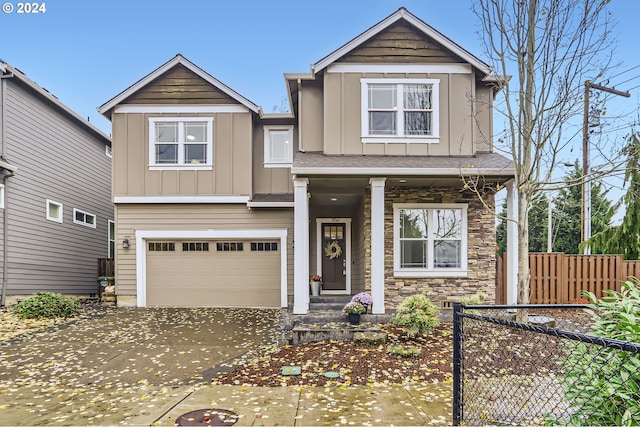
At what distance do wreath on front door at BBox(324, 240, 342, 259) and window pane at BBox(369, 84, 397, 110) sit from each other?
4637 millimetres

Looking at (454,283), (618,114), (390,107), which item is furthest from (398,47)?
(454,283)

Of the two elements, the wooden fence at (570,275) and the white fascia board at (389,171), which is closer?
the white fascia board at (389,171)

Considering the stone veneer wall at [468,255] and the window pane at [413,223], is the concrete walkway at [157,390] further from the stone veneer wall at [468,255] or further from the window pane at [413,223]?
the window pane at [413,223]

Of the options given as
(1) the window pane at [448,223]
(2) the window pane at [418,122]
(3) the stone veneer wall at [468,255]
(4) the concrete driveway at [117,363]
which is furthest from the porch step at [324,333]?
(2) the window pane at [418,122]

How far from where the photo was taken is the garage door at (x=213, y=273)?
1208 centimetres

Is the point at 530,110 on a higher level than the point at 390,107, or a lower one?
lower

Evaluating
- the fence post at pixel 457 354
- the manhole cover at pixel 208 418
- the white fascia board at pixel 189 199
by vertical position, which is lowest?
the manhole cover at pixel 208 418

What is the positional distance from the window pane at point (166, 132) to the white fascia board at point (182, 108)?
40cm

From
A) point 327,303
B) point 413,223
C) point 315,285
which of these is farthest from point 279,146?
point 327,303

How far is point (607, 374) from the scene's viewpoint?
2352 mm

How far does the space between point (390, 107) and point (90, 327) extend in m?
8.50

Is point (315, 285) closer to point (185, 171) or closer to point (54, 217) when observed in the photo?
point (185, 171)

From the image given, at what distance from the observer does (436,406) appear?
181 inches

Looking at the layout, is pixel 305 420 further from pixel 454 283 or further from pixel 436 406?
pixel 454 283
